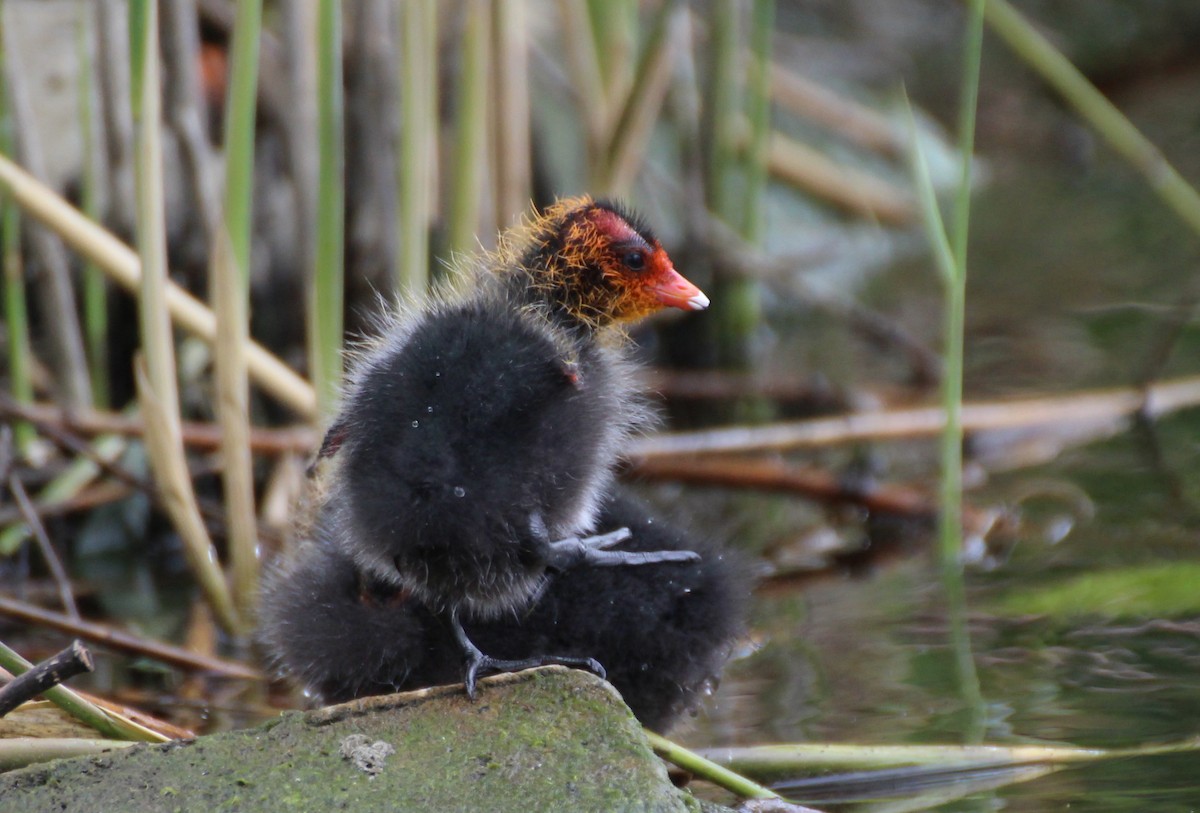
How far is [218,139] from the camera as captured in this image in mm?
5711

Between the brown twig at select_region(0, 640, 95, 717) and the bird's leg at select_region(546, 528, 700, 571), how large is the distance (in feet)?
2.31

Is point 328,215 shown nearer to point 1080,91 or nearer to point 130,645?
point 130,645

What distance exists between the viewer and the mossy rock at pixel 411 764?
198cm

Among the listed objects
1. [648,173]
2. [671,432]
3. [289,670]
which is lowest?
[289,670]

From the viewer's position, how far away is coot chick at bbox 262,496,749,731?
8.06ft

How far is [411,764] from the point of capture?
2.08 metres

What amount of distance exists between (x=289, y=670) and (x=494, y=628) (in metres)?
0.39

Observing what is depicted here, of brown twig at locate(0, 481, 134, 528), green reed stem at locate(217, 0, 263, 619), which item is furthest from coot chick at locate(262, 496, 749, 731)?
brown twig at locate(0, 481, 134, 528)

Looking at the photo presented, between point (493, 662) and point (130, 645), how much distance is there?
1155 mm

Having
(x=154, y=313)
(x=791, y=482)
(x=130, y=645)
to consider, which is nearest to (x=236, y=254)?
(x=154, y=313)

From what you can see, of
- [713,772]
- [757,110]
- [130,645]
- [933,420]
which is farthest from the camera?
[757,110]

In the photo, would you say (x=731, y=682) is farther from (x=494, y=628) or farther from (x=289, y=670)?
(x=289, y=670)

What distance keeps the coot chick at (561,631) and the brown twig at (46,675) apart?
53 centimetres

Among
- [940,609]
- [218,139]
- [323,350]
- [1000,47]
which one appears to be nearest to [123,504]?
[323,350]
